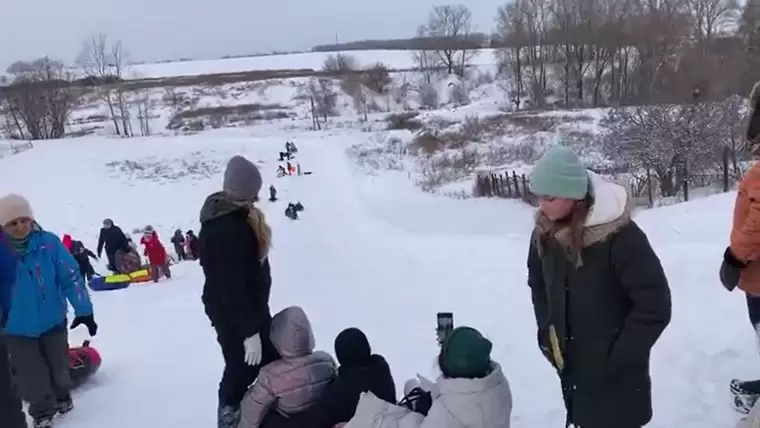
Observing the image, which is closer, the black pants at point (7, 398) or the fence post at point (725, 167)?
the black pants at point (7, 398)

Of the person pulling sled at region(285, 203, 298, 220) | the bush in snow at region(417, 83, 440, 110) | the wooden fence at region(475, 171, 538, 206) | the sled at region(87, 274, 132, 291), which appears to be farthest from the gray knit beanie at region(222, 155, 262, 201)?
the bush in snow at region(417, 83, 440, 110)

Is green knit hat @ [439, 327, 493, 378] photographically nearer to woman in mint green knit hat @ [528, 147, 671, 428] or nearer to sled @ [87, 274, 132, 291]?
woman in mint green knit hat @ [528, 147, 671, 428]

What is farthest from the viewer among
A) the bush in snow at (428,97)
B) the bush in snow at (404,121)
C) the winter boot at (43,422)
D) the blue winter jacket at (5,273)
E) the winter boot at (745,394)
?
the bush in snow at (428,97)

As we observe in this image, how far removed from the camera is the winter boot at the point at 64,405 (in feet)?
14.2

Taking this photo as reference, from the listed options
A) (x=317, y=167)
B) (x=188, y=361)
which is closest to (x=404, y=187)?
(x=317, y=167)

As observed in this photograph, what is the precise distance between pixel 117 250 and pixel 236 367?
10213 millimetres

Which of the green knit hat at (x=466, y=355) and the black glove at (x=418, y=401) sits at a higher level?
the green knit hat at (x=466, y=355)

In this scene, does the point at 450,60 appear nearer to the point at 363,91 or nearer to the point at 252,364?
the point at 363,91

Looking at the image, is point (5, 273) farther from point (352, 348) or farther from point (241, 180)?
point (352, 348)

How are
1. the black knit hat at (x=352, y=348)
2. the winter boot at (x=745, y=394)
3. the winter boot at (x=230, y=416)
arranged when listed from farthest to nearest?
the winter boot at (x=230, y=416)
the winter boot at (x=745, y=394)
the black knit hat at (x=352, y=348)

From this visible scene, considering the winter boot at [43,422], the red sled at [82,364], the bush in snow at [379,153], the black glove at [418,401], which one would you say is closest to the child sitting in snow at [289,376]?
the black glove at [418,401]

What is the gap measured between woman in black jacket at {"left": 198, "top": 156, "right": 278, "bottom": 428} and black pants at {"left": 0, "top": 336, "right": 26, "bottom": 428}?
0.87m

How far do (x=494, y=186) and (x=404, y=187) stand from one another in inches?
148

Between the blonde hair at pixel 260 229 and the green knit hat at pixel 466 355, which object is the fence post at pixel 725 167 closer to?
the blonde hair at pixel 260 229
